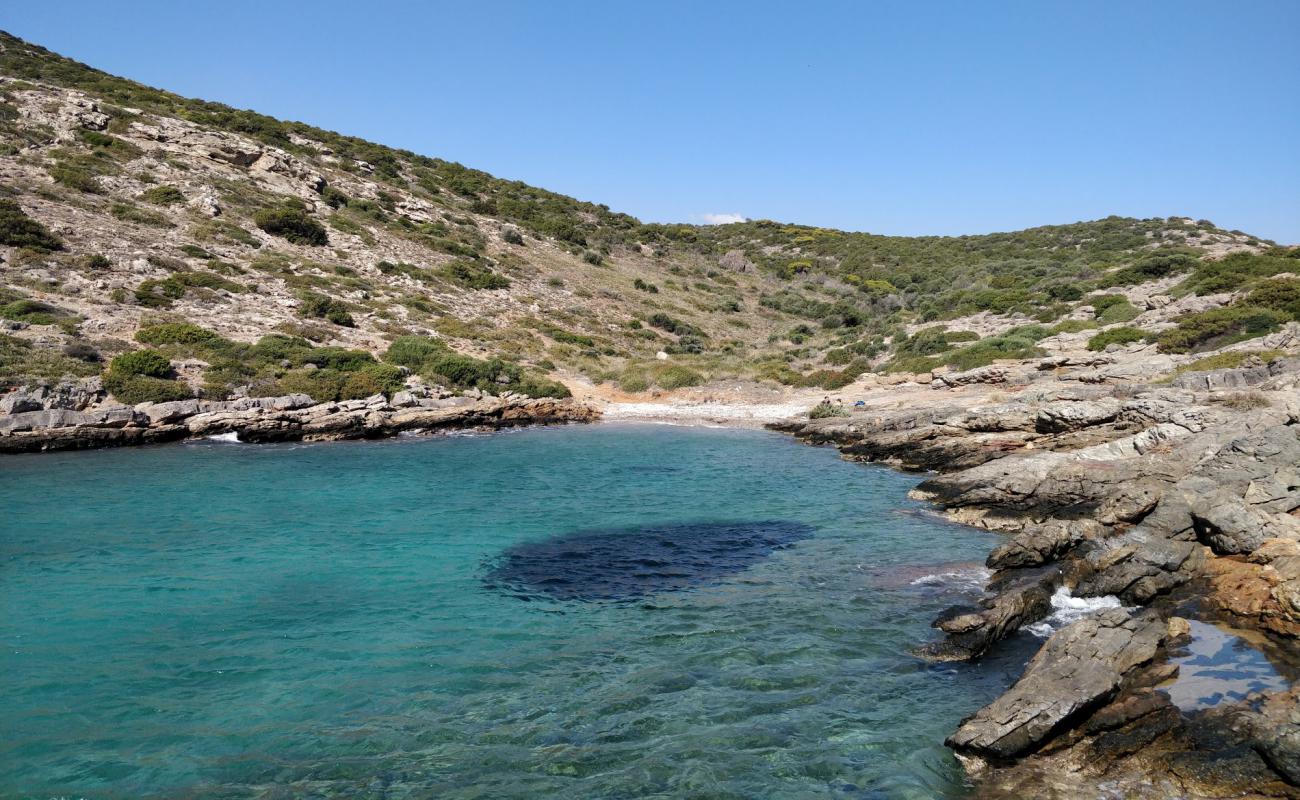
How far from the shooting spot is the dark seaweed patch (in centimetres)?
1282

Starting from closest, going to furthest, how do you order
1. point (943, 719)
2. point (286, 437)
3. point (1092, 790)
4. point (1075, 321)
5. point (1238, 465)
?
point (1092, 790)
point (943, 719)
point (1238, 465)
point (286, 437)
point (1075, 321)

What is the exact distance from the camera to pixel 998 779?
22.3ft

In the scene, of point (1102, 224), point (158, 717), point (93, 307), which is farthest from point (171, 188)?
point (1102, 224)

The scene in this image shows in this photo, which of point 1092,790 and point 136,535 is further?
point 136,535

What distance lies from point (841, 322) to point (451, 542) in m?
50.5

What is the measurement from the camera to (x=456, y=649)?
10141 millimetres

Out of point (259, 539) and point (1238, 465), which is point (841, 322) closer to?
point (1238, 465)

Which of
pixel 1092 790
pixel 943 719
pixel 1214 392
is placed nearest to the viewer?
pixel 1092 790

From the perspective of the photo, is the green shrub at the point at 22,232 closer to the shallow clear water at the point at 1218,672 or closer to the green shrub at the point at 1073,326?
the shallow clear water at the point at 1218,672

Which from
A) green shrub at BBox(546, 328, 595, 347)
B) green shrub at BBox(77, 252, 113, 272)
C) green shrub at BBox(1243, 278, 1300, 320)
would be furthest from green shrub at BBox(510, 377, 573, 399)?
green shrub at BBox(1243, 278, 1300, 320)

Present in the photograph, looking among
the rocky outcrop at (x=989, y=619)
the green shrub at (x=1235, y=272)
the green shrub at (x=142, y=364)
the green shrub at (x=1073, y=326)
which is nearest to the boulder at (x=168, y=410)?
the green shrub at (x=142, y=364)

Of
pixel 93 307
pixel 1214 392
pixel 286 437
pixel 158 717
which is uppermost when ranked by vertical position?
pixel 93 307

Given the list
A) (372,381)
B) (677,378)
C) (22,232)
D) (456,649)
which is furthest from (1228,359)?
(22,232)

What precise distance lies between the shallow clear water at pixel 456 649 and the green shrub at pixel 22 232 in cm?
2330
